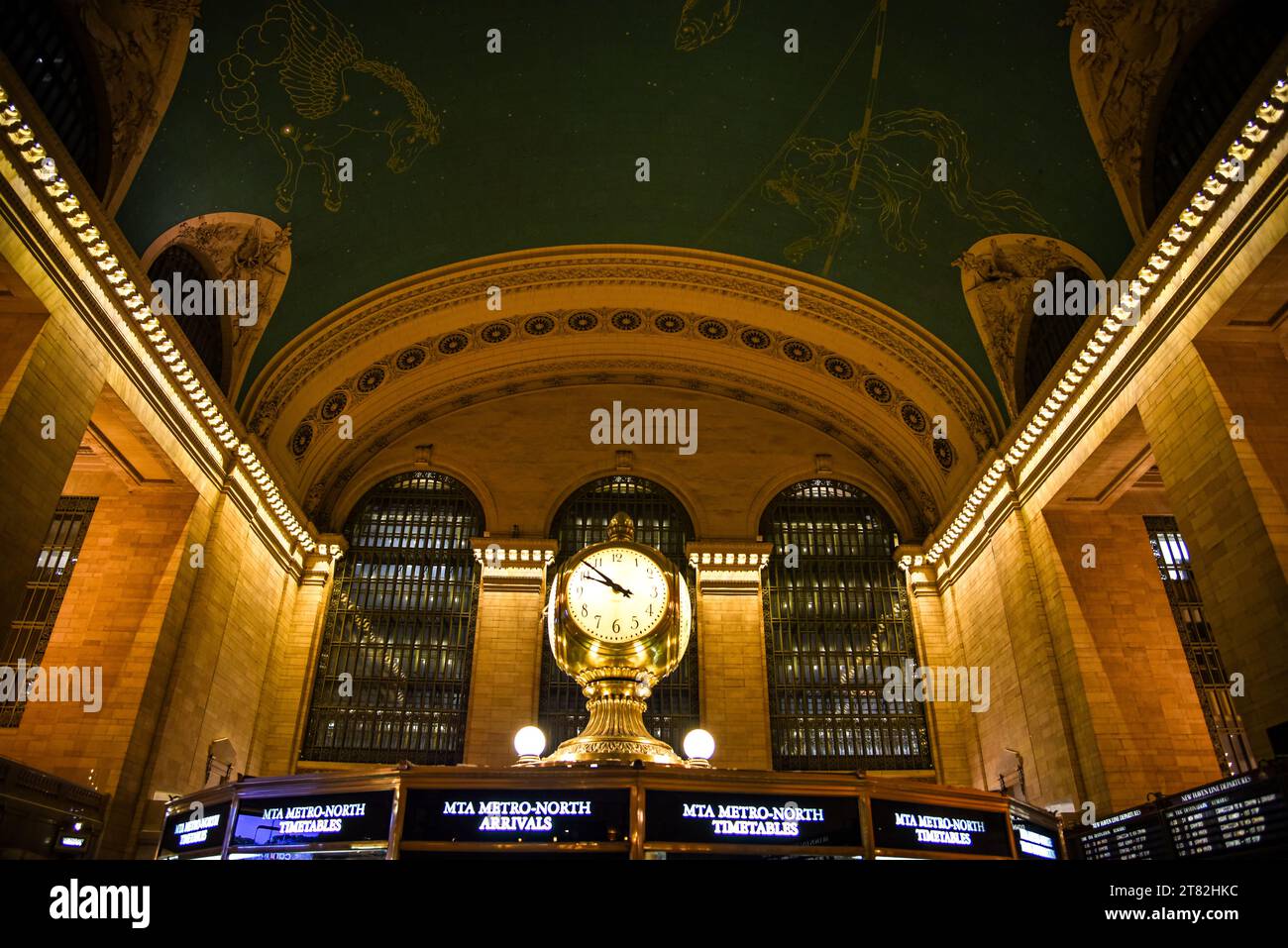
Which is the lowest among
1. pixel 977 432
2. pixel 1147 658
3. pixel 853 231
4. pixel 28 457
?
pixel 1147 658

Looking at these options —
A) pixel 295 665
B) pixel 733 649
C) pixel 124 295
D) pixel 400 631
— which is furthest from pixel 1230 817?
pixel 295 665

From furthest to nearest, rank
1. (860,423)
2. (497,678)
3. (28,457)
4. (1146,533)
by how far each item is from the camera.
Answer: (860,423)
(497,678)
(1146,533)
(28,457)

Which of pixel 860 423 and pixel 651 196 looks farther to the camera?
pixel 860 423

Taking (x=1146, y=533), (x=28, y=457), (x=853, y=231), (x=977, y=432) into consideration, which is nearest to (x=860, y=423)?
(x=977, y=432)

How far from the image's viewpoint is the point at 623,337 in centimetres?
1805

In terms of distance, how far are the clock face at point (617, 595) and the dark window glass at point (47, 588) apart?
11887mm

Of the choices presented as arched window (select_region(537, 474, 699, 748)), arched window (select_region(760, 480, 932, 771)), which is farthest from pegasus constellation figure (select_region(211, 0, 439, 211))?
arched window (select_region(760, 480, 932, 771))

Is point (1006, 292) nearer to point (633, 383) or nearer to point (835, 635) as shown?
point (835, 635)

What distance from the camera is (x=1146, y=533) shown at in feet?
43.7

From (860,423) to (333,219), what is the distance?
10.9 m

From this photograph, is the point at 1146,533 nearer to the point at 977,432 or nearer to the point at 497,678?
the point at 977,432

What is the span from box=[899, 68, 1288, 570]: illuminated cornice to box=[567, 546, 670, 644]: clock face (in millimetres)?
8492

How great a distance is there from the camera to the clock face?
3.01 metres

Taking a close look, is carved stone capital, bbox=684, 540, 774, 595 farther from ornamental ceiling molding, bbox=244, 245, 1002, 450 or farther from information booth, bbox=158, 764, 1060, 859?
information booth, bbox=158, 764, 1060, 859
